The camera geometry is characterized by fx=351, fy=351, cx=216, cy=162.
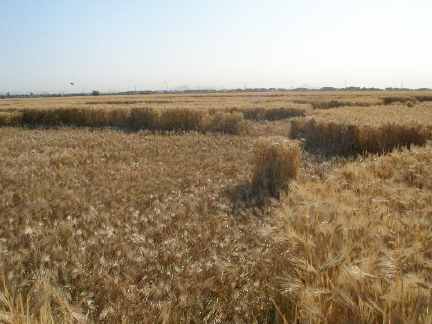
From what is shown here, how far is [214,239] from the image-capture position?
4.35m

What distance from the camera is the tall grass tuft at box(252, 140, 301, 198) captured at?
22.1ft

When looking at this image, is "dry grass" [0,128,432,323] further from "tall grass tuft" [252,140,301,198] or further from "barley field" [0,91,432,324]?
"tall grass tuft" [252,140,301,198]

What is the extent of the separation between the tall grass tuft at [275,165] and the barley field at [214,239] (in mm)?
23

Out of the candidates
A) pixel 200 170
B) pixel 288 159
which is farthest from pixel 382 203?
pixel 200 170

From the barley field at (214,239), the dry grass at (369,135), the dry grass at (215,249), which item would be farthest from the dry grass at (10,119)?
the dry grass at (369,135)

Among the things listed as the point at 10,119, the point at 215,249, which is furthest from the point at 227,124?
the point at 10,119

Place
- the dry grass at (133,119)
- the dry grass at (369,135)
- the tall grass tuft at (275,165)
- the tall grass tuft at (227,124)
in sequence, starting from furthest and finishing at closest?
the dry grass at (133,119), the tall grass tuft at (227,124), the dry grass at (369,135), the tall grass tuft at (275,165)

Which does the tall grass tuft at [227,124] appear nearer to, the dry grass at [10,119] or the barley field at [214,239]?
the barley field at [214,239]

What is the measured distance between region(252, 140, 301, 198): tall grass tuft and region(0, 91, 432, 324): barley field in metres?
0.02

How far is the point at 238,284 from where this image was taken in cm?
342

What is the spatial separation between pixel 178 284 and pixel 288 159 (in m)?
4.28

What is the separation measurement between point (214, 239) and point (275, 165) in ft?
9.70

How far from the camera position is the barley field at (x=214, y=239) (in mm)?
2410

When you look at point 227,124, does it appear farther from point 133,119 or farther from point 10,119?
point 10,119
